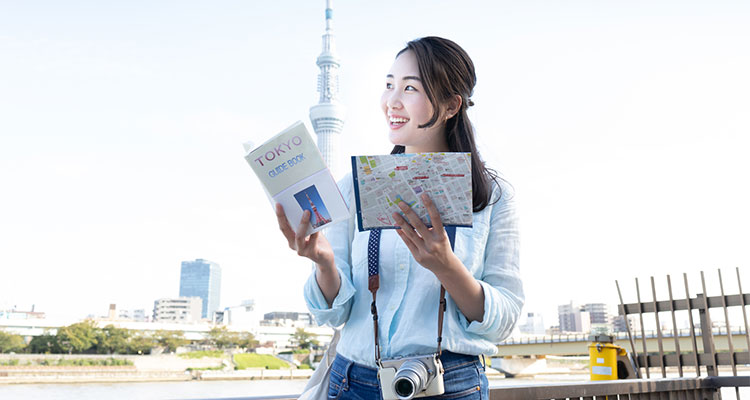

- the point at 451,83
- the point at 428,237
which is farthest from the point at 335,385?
the point at 451,83

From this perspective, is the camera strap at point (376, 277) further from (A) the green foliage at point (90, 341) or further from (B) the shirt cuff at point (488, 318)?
(A) the green foliage at point (90, 341)

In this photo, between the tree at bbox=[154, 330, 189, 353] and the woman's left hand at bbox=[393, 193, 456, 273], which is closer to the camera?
the woman's left hand at bbox=[393, 193, 456, 273]

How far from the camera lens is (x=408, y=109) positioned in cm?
160

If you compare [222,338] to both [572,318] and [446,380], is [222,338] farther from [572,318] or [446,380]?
[572,318]

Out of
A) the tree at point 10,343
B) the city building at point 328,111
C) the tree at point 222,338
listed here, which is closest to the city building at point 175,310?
the city building at point 328,111

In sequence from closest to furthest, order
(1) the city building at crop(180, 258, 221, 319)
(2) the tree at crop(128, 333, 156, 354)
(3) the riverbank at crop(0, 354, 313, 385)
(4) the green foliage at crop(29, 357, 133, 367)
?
(3) the riverbank at crop(0, 354, 313, 385) < (4) the green foliage at crop(29, 357, 133, 367) < (2) the tree at crop(128, 333, 156, 354) < (1) the city building at crop(180, 258, 221, 319)

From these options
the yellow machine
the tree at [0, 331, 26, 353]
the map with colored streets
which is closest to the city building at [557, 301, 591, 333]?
the tree at [0, 331, 26, 353]

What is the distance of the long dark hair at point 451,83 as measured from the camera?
62.3 inches

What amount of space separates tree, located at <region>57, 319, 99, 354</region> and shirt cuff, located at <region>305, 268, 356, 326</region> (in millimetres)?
43183

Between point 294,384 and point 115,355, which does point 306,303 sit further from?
point 115,355

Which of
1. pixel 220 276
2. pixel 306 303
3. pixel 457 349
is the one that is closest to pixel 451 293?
pixel 457 349

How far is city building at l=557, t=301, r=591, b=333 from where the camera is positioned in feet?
269

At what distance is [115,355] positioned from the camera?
138 feet

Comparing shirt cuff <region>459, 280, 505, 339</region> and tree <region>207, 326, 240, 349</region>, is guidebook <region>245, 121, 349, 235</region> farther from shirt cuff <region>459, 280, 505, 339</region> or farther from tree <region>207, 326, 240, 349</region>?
tree <region>207, 326, 240, 349</region>
